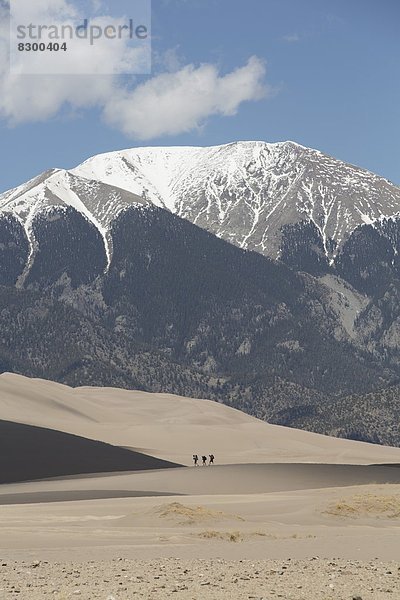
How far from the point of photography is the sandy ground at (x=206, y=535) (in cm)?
2417

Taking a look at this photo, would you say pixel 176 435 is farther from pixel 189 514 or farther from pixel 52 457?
pixel 189 514

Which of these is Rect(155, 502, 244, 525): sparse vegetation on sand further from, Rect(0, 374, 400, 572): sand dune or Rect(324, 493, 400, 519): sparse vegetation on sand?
Rect(324, 493, 400, 519): sparse vegetation on sand

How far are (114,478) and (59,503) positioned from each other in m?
23.9

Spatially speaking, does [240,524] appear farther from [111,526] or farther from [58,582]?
[58,582]

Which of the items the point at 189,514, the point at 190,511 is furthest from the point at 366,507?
the point at 189,514

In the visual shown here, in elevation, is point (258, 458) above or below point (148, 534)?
above

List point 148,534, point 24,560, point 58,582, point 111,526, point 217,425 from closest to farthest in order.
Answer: point 58,582, point 24,560, point 148,534, point 111,526, point 217,425

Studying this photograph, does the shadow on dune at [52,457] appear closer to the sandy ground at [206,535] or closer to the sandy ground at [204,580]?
the sandy ground at [206,535]

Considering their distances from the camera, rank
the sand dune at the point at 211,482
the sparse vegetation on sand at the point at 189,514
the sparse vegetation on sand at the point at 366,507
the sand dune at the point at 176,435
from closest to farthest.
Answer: the sparse vegetation on sand at the point at 189,514, the sparse vegetation on sand at the point at 366,507, the sand dune at the point at 211,482, the sand dune at the point at 176,435

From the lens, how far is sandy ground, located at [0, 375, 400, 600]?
24172 mm

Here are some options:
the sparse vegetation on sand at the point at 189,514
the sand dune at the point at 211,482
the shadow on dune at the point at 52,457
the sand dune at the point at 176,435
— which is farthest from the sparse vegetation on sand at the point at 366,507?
the sand dune at the point at 176,435

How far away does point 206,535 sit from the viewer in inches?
1443

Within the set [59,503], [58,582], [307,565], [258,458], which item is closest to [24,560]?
[58,582]

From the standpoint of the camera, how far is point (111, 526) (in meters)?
40.3
